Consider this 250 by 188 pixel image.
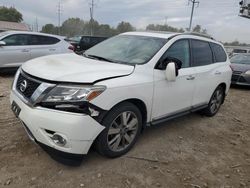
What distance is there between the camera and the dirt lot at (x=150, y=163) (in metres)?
2.93

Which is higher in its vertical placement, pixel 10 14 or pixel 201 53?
pixel 10 14

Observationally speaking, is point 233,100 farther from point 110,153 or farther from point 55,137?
point 55,137

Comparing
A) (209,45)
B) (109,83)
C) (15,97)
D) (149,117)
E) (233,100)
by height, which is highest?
(209,45)

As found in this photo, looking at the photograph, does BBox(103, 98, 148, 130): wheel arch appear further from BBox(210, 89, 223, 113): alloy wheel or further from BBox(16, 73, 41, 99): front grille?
BBox(210, 89, 223, 113): alloy wheel

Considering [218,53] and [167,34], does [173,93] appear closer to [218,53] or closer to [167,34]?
[167,34]

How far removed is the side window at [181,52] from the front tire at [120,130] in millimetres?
1083

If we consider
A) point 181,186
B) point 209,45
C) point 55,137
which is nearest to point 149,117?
point 181,186

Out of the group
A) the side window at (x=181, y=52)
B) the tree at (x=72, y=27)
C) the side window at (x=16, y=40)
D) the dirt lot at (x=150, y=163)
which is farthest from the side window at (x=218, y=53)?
the tree at (x=72, y=27)

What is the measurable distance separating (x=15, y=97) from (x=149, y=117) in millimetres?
1836

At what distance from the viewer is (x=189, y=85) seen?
4289mm

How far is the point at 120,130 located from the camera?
130 inches

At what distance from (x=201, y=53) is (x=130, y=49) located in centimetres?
162

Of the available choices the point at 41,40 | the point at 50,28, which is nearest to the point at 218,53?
the point at 41,40

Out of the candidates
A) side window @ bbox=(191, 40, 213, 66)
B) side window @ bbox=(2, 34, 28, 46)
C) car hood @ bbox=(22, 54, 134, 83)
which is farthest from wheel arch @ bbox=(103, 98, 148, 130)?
side window @ bbox=(2, 34, 28, 46)
